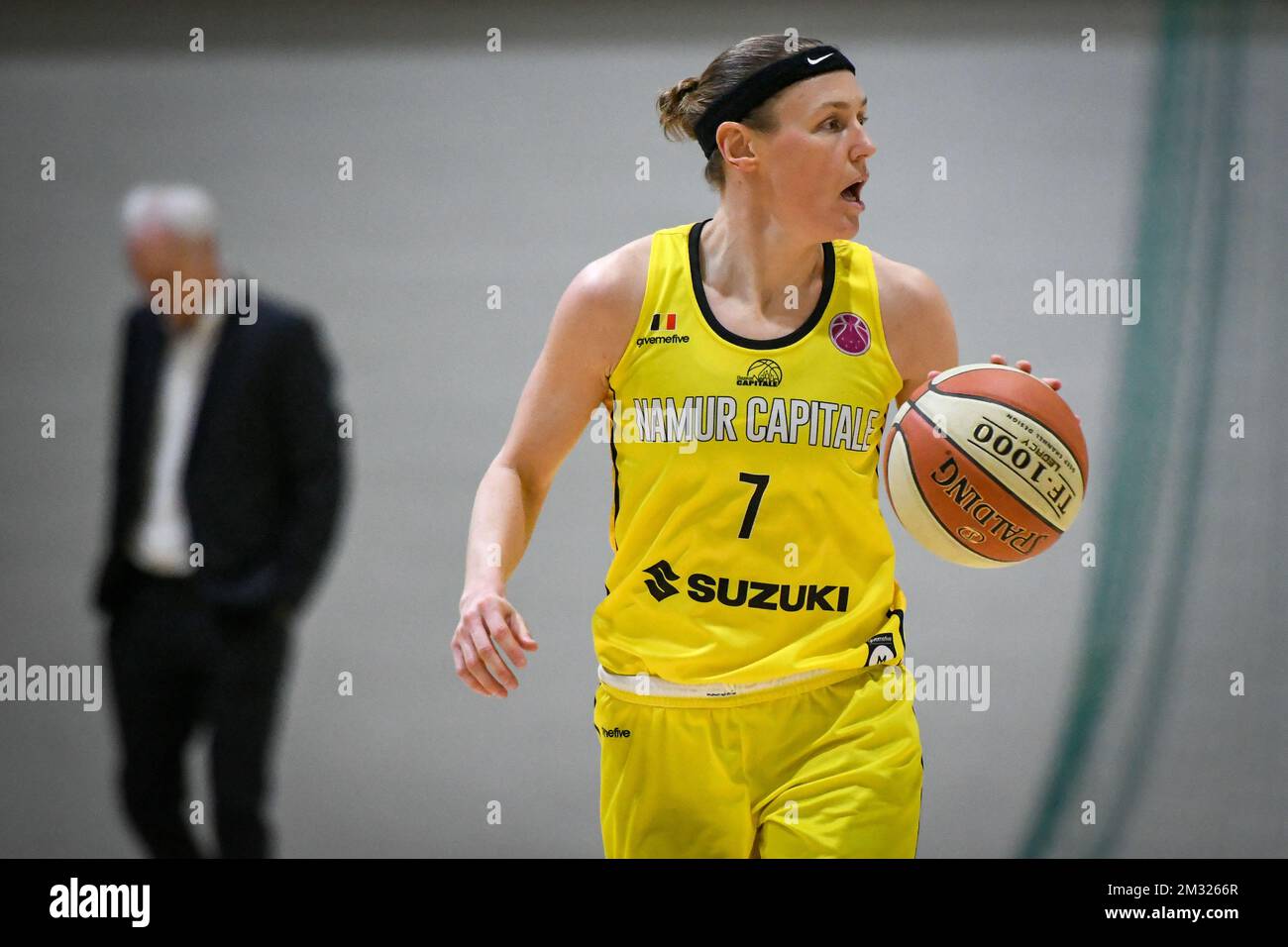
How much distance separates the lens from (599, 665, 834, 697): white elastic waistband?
87.4 inches

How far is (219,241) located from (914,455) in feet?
10.4

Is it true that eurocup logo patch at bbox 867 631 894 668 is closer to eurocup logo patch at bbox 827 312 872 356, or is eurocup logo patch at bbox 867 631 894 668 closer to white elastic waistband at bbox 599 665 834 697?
white elastic waistband at bbox 599 665 834 697

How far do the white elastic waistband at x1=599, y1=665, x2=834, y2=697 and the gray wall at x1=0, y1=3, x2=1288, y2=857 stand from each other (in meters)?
2.37

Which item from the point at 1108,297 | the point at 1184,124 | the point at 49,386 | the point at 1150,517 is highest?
the point at 1184,124

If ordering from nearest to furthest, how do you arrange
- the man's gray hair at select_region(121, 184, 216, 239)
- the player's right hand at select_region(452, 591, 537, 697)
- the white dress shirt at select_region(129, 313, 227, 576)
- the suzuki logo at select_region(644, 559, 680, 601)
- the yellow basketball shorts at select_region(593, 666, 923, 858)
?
the player's right hand at select_region(452, 591, 537, 697) < the yellow basketball shorts at select_region(593, 666, 923, 858) < the suzuki logo at select_region(644, 559, 680, 601) < the white dress shirt at select_region(129, 313, 227, 576) < the man's gray hair at select_region(121, 184, 216, 239)

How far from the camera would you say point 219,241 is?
4.73 meters

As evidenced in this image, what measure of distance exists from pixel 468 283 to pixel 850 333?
103 inches

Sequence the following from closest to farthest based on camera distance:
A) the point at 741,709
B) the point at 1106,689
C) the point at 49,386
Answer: the point at 741,709 < the point at 1106,689 < the point at 49,386

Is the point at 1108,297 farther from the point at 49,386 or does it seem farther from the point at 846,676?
the point at 49,386

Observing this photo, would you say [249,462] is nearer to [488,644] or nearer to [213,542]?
[213,542]

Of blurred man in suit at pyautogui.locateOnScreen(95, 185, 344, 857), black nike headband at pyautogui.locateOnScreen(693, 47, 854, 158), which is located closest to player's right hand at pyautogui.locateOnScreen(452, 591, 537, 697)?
black nike headband at pyautogui.locateOnScreen(693, 47, 854, 158)

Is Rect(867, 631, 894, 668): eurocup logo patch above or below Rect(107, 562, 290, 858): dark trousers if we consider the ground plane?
above

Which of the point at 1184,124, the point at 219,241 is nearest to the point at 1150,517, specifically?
the point at 1184,124

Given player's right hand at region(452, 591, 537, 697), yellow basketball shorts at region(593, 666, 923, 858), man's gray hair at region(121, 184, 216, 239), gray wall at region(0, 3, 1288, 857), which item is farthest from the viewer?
man's gray hair at region(121, 184, 216, 239)
